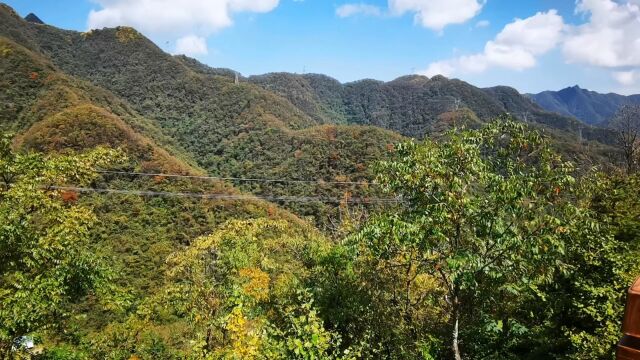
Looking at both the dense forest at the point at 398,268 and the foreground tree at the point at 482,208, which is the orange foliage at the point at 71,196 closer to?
the dense forest at the point at 398,268

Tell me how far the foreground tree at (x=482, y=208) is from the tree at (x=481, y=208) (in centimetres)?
2

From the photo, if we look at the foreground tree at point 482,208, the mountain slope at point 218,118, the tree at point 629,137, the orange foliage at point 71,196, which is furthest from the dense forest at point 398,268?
the mountain slope at point 218,118

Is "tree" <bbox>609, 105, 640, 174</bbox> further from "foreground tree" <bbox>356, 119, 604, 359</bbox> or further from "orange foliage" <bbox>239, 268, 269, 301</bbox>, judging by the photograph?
"foreground tree" <bbox>356, 119, 604, 359</bbox>

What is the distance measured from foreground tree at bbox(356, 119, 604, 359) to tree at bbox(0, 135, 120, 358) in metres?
6.82

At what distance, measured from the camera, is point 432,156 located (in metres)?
8.12

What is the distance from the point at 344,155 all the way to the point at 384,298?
76.2 metres

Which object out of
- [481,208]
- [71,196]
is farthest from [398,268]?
[71,196]

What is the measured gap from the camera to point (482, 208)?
8008mm

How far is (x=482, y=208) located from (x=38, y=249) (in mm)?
9406

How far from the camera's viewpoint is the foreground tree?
7.52m

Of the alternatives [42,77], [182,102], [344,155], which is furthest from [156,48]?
[344,155]

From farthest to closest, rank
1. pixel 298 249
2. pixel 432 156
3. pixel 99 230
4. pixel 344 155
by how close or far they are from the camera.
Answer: pixel 344 155 → pixel 99 230 → pixel 298 249 → pixel 432 156

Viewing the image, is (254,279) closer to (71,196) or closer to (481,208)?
(481,208)

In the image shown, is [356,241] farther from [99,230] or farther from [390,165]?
[99,230]
